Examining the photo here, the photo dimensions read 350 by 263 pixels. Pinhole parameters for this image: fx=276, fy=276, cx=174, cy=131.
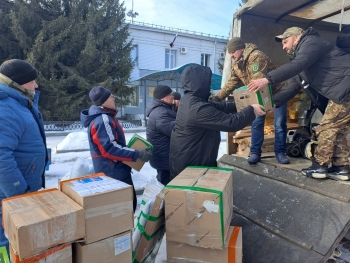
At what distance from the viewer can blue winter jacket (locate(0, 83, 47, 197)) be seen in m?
1.89

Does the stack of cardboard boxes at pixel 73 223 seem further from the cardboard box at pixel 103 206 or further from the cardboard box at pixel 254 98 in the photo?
the cardboard box at pixel 254 98

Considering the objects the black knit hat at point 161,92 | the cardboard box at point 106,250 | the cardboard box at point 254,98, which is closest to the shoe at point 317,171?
the cardboard box at point 254,98

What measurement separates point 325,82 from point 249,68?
0.92 m

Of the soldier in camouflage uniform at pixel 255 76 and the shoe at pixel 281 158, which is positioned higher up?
the soldier in camouflage uniform at pixel 255 76

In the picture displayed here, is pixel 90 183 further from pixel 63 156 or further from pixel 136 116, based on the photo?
pixel 136 116

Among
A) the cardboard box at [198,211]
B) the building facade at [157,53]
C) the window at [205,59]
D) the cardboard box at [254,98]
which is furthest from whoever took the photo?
the window at [205,59]

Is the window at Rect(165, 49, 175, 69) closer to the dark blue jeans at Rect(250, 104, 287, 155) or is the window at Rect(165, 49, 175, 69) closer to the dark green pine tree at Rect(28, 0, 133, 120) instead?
the dark green pine tree at Rect(28, 0, 133, 120)

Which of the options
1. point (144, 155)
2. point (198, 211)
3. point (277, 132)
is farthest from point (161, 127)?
point (198, 211)

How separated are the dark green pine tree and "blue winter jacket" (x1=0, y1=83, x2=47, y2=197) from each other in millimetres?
12052


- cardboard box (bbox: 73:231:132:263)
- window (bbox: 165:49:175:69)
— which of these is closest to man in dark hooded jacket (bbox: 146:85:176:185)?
cardboard box (bbox: 73:231:132:263)

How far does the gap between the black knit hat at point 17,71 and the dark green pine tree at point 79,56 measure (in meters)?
12.0

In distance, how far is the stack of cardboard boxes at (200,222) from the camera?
6.17 feet

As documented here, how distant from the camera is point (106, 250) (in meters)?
1.62

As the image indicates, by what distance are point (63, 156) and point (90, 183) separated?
6.28 m
